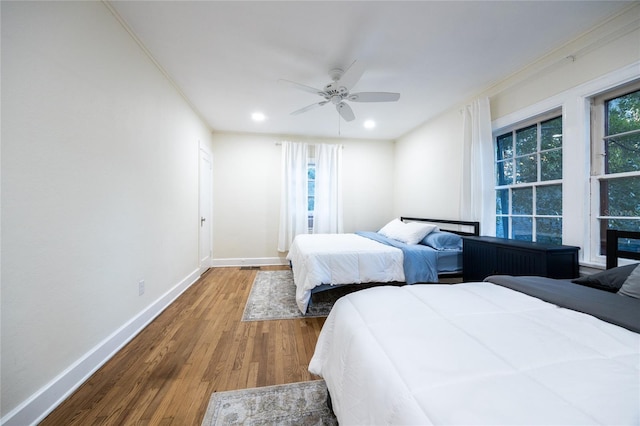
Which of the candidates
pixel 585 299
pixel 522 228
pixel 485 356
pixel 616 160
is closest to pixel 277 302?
pixel 485 356

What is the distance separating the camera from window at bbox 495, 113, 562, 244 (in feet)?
7.62

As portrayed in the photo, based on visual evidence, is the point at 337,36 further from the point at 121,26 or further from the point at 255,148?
the point at 255,148

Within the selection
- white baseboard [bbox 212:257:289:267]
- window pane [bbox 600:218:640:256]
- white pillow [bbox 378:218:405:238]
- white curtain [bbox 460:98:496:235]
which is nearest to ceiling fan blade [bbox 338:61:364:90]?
white curtain [bbox 460:98:496:235]

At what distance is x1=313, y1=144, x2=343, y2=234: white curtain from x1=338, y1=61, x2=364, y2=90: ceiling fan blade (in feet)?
7.78

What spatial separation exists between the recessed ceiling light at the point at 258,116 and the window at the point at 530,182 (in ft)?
10.8

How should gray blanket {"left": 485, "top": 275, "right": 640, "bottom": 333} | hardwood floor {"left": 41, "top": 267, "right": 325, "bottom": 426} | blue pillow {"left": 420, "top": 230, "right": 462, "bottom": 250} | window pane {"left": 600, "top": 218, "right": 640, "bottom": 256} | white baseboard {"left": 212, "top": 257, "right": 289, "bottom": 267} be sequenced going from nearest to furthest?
gray blanket {"left": 485, "top": 275, "right": 640, "bottom": 333}
hardwood floor {"left": 41, "top": 267, "right": 325, "bottom": 426}
window pane {"left": 600, "top": 218, "right": 640, "bottom": 256}
blue pillow {"left": 420, "top": 230, "right": 462, "bottom": 250}
white baseboard {"left": 212, "top": 257, "right": 289, "bottom": 267}

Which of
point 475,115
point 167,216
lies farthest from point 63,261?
point 475,115

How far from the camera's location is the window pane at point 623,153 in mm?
1806

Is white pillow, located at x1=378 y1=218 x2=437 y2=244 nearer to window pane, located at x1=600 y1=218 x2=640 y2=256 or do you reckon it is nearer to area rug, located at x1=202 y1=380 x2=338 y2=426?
window pane, located at x1=600 y1=218 x2=640 y2=256

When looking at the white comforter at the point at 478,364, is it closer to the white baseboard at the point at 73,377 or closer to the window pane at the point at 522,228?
the white baseboard at the point at 73,377

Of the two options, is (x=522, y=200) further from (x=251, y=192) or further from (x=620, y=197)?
(x=251, y=192)

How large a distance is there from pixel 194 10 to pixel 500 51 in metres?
2.69

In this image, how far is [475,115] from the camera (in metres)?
2.93

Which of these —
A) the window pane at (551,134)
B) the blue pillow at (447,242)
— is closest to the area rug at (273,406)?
the blue pillow at (447,242)
